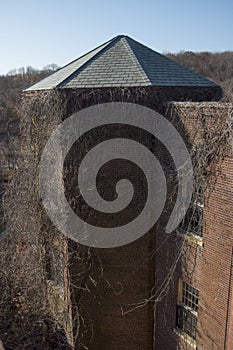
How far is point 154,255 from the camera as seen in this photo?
9562 mm

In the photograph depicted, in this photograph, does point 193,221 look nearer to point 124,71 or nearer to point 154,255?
point 154,255

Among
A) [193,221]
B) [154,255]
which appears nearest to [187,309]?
[154,255]

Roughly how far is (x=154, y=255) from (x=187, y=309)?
1.68 metres

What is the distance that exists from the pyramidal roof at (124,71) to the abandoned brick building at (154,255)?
3 cm

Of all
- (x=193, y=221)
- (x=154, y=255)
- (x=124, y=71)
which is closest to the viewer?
(x=193, y=221)

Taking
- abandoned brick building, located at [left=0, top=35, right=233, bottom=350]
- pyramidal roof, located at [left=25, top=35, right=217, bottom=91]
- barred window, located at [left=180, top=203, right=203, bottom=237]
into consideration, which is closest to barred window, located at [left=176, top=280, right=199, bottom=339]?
abandoned brick building, located at [left=0, top=35, right=233, bottom=350]

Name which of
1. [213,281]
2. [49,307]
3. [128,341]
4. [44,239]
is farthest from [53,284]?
[213,281]

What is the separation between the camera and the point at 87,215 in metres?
9.42

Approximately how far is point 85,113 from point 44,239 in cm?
447

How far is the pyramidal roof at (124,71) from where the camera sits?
885cm

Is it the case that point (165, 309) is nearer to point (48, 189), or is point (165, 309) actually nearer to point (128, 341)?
point (128, 341)

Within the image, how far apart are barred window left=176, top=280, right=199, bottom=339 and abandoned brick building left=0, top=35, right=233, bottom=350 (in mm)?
28

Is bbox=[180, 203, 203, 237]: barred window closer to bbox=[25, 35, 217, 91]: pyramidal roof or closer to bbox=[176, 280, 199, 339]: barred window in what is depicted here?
bbox=[176, 280, 199, 339]: barred window

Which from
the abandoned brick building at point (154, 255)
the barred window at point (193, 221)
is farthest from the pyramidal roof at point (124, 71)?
the barred window at point (193, 221)
